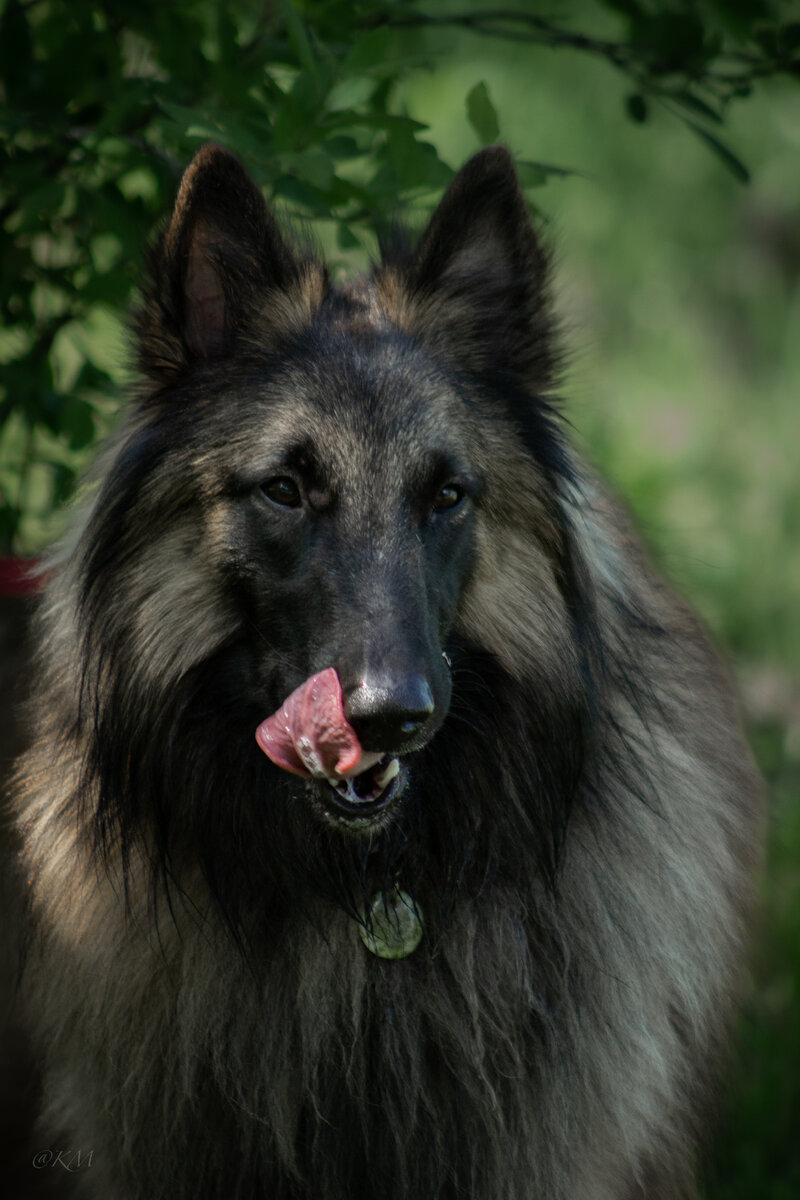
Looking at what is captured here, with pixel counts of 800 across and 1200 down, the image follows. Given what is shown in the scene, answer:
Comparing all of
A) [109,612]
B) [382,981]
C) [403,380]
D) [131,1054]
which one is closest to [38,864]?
[131,1054]

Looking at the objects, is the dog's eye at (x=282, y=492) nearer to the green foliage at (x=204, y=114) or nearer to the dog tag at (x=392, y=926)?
the green foliage at (x=204, y=114)

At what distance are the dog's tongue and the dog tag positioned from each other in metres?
0.46

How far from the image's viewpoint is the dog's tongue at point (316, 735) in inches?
94.3

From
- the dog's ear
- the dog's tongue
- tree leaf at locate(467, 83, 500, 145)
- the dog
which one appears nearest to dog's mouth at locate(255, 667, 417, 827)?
the dog's tongue

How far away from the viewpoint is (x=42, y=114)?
10.9 ft

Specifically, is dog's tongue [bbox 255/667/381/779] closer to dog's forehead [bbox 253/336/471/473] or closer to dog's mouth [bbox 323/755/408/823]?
dog's mouth [bbox 323/755/408/823]

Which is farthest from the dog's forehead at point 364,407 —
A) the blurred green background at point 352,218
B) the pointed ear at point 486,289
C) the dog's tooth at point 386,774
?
the dog's tooth at point 386,774

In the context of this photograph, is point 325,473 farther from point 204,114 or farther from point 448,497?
point 204,114

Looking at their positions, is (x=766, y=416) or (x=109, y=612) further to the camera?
(x=766, y=416)

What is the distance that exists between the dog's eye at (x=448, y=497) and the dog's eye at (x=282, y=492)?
30cm

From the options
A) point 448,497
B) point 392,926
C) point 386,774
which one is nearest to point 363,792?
point 386,774

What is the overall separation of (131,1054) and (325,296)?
1.76m

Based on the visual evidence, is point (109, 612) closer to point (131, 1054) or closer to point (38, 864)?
point (38, 864)

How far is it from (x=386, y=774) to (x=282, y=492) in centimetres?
63
